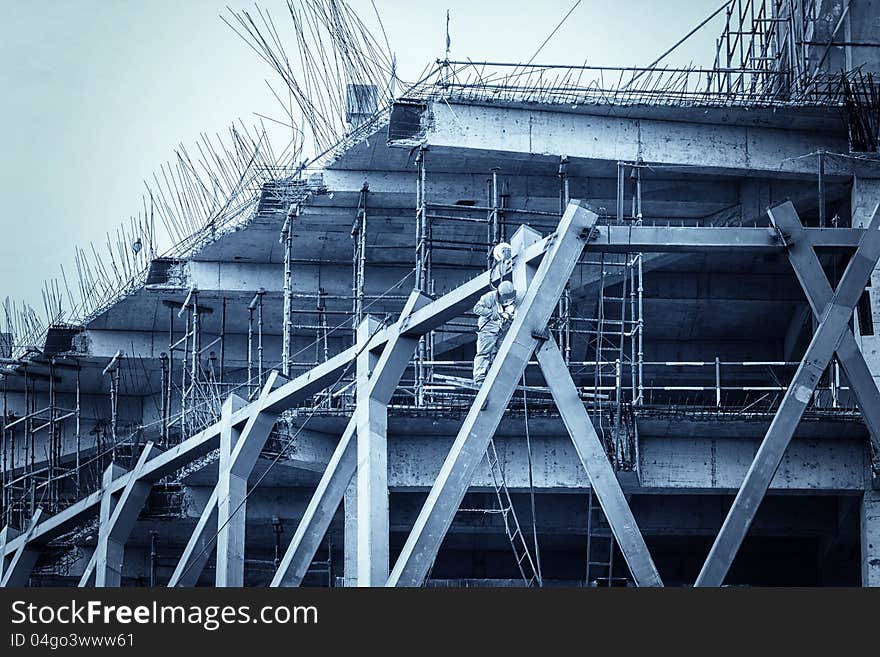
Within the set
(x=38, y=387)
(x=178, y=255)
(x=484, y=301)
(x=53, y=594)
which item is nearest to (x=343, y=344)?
(x=178, y=255)

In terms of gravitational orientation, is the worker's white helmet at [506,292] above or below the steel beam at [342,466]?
above

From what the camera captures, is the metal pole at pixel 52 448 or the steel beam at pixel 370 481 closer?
the steel beam at pixel 370 481

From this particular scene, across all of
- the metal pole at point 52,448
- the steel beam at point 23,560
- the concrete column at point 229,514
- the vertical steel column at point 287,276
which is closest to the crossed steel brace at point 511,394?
the concrete column at point 229,514

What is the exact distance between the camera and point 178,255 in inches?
1394

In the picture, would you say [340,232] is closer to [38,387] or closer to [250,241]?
[250,241]

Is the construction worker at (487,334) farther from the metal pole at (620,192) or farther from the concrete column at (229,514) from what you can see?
the metal pole at (620,192)

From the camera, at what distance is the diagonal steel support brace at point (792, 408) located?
1978 centimetres

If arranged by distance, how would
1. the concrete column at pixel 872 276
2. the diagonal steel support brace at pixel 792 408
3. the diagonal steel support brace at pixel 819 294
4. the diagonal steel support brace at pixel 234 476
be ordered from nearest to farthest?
the diagonal steel support brace at pixel 792 408
the diagonal steel support brace at pixel 819 294
the diagonal steel support brace at pixel 234 476
the concrete column at pixel 872 276

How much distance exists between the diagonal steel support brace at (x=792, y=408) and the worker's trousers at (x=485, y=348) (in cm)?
548

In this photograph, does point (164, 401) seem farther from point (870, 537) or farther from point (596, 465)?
point (596, 465)

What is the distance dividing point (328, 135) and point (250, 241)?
2945mm

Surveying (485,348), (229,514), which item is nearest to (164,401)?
(229,514)

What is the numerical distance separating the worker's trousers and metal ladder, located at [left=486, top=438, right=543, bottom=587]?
1.06 metres

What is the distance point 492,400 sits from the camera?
64.5ft
